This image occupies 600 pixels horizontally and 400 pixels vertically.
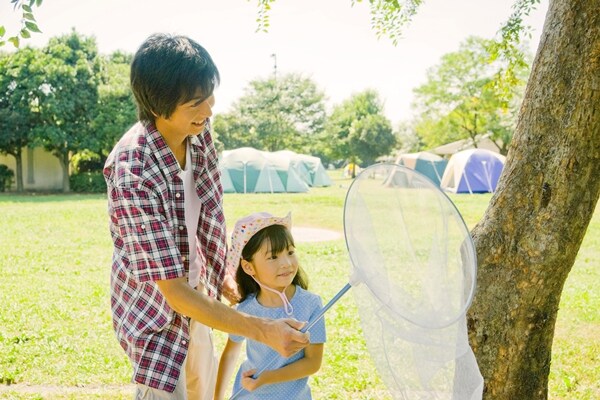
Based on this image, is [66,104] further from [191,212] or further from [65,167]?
[191,212]

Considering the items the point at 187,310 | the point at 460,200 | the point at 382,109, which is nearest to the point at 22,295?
the point at 187,310

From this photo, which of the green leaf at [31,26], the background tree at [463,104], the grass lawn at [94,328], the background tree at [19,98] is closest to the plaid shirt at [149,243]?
the green leaf at [31,26]

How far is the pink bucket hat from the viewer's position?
2.29 metres

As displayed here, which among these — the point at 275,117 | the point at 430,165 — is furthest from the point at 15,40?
the point at 275,117

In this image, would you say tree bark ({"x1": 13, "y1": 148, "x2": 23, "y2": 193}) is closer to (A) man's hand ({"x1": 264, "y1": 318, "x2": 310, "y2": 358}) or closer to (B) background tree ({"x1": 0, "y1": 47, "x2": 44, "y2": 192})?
(B) background tree ({"x1": 0, "y1": 47, "x2": 44, "y2": 192})

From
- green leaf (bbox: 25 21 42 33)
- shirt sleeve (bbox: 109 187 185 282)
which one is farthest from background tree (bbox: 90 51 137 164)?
shirt sleeve (bbox: 109 187 185 282)

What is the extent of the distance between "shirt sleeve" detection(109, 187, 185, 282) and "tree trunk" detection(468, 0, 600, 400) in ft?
4.85

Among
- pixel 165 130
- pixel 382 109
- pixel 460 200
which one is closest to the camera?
pixel 165 130

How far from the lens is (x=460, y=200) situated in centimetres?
1934

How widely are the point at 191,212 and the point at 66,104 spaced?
23.5m

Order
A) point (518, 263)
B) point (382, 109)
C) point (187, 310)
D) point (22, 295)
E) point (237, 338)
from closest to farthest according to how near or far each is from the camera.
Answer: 1. point (187, 310)
2. point (237, 338)
3. point (518, 263)
4. point (22, 295)
5. point (382, 109)

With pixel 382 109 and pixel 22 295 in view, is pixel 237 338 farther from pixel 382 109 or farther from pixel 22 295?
pixel 382 109

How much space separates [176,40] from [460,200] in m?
18.3

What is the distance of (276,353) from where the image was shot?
2232mm
